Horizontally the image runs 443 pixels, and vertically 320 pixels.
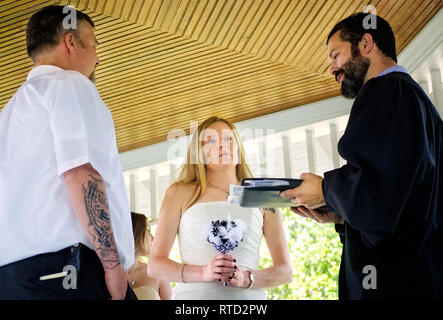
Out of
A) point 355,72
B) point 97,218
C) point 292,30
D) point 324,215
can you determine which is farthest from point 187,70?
point 97,218

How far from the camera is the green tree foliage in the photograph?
16.2m

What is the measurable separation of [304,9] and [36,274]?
344cm

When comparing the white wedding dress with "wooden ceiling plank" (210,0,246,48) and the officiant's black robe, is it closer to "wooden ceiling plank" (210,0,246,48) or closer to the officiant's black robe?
the officiant's black robe

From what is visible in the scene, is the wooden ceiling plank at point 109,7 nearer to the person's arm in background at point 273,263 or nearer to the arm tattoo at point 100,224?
the person's arm in background at point 273,263

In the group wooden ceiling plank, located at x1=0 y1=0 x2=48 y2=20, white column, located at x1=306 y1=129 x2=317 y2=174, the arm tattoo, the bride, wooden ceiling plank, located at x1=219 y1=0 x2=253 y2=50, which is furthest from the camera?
white column, located at x1=306 y1=129 x2=317 y2=174

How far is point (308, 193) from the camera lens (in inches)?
110

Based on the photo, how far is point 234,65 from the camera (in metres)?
5.79

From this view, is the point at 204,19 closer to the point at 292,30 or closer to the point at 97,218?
the point at 292,30

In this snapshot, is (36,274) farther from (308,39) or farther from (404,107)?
(308,39)

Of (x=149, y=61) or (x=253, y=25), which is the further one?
(x=149, y=61)

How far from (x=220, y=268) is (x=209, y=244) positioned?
1.01 feet

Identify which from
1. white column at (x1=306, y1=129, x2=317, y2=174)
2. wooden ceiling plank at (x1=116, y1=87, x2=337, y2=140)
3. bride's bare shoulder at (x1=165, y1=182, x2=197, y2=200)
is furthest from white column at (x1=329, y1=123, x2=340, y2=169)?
bride's bare shoulder at (x1=165, y1=182, x2=197, y2=200)

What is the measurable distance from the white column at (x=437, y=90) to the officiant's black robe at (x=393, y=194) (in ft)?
9.01

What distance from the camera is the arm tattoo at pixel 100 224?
220 centimetres
